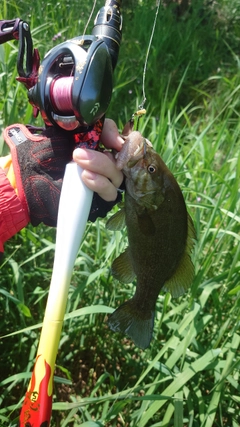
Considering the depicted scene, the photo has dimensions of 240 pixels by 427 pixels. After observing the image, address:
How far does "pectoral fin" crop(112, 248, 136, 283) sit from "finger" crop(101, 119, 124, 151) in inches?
11.9

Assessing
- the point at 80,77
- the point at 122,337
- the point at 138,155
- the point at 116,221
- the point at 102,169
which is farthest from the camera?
the point at 122,337

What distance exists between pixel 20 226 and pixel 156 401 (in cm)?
75

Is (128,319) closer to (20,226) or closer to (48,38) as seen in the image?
(20,226)

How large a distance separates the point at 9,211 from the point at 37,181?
0.11m

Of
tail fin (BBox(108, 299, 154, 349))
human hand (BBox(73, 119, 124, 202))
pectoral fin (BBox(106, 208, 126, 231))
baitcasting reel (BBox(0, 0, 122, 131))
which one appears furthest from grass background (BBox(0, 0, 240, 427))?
baitcasting reel (BBox(0, 0, 122, 131))

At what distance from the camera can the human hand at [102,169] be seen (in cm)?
101

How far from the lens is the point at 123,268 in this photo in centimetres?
128

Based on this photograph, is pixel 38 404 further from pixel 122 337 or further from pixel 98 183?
pixel 122 337

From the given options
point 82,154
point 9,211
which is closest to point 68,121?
point 82,154

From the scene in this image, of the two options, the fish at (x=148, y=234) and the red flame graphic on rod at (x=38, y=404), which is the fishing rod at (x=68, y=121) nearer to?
the red flame graphic on rod at (x=38, y=404)

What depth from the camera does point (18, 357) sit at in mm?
1732

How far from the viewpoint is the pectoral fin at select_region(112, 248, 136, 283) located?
127 cm

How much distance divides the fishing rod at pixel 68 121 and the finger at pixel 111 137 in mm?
84

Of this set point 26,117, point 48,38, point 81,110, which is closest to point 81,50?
point 81,110
